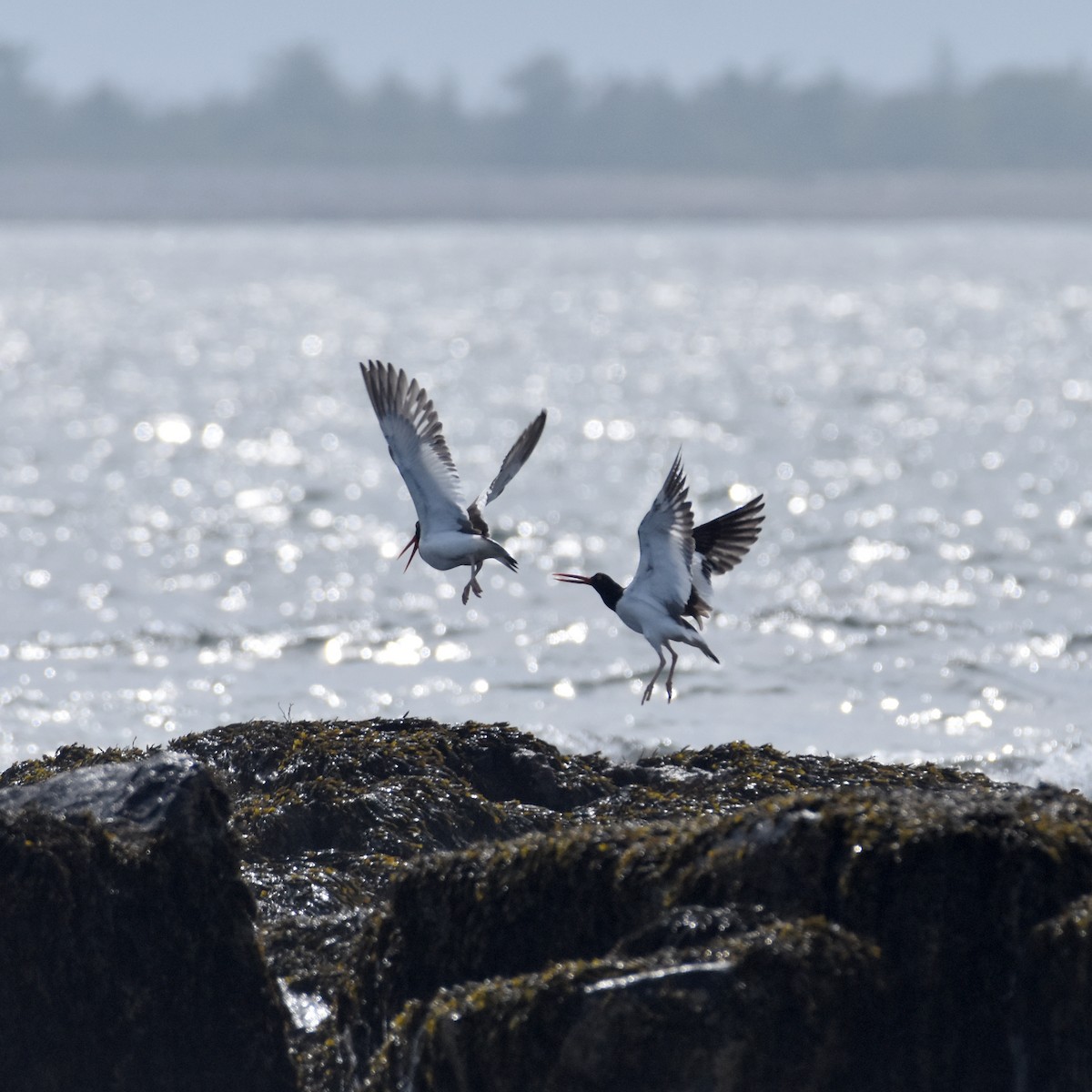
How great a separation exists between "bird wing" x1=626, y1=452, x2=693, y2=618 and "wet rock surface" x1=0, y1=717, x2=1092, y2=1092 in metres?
2.90

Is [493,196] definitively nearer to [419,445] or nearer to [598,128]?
[598,128]

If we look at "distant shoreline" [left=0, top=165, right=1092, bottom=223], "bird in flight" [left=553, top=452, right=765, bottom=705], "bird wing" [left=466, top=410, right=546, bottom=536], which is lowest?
"bird in flight" [left=553, top=452, right=765, bottom=705]

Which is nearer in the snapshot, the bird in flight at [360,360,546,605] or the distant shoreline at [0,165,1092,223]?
the bird in flight at [360,360,546,605]

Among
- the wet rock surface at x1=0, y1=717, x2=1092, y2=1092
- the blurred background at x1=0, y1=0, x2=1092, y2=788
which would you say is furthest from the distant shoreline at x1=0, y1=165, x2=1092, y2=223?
the wet rock surface at x1=0, y1=717, x2=1092, y2=1092

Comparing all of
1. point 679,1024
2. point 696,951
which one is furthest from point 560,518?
point 679,1024

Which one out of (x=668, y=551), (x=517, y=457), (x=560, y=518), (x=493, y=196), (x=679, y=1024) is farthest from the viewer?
(x=493, y=196)

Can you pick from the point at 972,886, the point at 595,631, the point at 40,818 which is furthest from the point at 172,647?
the point at 972,886

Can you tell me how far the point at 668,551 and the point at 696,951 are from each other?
4.12 meters

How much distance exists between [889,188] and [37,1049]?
11179 centimetres

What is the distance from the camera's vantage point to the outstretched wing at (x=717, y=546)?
943cm

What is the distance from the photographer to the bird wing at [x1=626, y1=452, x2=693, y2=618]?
29.2 ft

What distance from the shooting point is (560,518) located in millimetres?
23375

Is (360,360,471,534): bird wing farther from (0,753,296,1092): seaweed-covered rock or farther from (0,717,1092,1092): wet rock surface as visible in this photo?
(0,753,296,1092): seaweed-covered rock

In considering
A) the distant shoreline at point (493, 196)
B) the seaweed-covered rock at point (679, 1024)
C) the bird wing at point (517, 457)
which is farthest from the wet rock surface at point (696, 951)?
the distant shoreline at point (493, 196)
